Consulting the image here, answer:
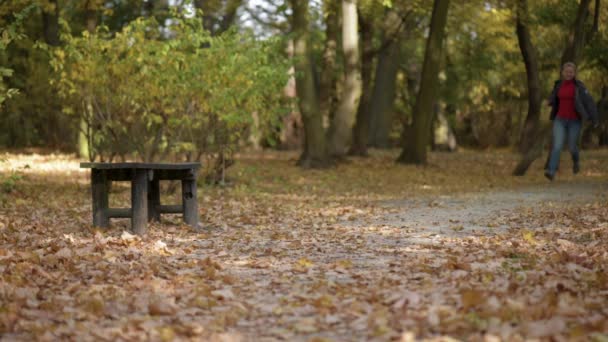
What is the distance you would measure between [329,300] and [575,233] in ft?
13.4

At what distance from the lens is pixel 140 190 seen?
862 cm

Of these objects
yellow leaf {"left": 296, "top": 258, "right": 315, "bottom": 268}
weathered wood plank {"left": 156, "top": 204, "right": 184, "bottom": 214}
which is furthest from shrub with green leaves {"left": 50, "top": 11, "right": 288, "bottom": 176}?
yellow leaf {"left": 296, "top": 258, "right": 315, "bottom": 268}

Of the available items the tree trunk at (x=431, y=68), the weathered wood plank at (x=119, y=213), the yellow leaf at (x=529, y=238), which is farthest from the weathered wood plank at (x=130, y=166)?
the tree trunk at (x=431, y=68)

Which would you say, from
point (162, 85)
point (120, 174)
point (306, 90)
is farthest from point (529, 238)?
point (306, 90)

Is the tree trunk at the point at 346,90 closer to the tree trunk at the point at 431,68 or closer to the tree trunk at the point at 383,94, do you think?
the tree trunk at the point at 431,68

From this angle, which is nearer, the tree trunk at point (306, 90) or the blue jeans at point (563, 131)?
the blue jeans at point (563, 131)

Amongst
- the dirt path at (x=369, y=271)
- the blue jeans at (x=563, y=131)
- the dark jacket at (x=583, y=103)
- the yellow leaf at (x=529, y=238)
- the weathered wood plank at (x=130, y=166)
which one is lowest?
the dirt path at (x=369, y=271)

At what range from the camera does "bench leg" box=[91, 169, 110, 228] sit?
9.01 metres

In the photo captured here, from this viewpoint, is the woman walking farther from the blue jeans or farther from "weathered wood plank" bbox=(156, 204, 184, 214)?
"weathered wood plank" bbox=(156, 204, 184, 214)

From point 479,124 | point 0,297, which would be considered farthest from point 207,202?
point 479,124

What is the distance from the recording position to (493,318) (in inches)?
178

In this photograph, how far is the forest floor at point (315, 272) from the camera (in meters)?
4.61

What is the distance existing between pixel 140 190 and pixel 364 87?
18008mm

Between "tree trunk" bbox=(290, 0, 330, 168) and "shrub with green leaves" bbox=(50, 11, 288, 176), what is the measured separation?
569cm
